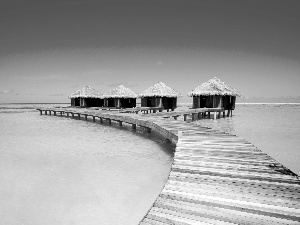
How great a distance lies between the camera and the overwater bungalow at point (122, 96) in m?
27.5

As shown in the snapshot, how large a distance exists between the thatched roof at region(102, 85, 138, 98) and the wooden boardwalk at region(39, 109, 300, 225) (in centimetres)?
2266

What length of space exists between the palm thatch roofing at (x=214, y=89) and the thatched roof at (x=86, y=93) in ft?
44.6

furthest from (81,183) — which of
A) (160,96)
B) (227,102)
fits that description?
(227,102)

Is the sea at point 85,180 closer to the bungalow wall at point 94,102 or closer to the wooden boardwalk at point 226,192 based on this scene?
the wooden boardwalk at point 226,192

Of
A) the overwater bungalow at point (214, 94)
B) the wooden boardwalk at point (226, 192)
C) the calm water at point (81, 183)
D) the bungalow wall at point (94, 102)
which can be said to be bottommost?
the calm water at point (81, 183)

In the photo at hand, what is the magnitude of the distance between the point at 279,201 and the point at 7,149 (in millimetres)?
10427

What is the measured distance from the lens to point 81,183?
18.3 ft

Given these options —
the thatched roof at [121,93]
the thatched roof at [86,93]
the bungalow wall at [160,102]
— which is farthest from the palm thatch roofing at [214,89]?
the thatched roof at [86,93]

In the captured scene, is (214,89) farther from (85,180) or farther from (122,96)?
(85,180)

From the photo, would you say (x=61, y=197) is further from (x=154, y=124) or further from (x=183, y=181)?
(x=154, y=124)

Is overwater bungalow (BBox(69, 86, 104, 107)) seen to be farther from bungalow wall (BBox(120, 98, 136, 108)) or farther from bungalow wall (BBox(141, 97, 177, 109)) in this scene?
bungalow wall (BBox(141, 97, 177, 109))

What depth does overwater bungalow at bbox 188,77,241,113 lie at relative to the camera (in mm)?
22500

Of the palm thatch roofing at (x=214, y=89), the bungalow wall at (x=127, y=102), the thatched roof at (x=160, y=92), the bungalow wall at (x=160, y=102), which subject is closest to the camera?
the palm thatch roofing at (x=214, y=89)

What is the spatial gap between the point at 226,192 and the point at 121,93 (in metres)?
25.1
